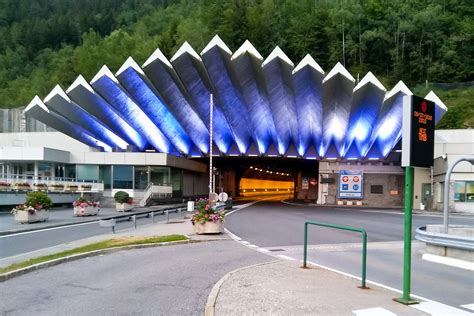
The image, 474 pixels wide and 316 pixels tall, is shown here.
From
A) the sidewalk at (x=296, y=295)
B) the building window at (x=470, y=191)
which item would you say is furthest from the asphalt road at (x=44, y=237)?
the building window at (x=470, y=191)

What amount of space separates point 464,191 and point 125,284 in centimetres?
3530

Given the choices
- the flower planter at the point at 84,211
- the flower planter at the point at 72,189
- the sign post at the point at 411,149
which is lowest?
the flower planter at the point at 84,211

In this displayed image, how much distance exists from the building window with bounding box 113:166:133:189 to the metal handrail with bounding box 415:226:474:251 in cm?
3759

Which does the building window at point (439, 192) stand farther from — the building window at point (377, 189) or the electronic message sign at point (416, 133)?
the electronic message sign at point (416, 133)

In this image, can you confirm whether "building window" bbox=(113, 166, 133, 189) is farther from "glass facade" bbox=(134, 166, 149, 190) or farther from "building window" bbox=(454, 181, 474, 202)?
"building window" bbox=(454, 181, 474, 202)

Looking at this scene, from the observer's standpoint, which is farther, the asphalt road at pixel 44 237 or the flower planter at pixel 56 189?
the flower planter at pixel 56 189

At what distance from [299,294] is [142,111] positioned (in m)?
43.1

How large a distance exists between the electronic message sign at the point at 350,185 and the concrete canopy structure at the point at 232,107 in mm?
2684

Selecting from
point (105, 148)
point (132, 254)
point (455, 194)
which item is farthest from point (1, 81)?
point (132, 254)

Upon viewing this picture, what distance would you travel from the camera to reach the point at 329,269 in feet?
33.6

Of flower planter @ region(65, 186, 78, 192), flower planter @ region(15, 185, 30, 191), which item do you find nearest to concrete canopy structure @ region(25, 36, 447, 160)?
flower planter @ region(65, 186, 78, 192)

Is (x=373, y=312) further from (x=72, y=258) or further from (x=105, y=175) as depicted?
(x=105, y=175)

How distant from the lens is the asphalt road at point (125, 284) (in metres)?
7.33

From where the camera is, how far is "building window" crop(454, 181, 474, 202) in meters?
37.3
